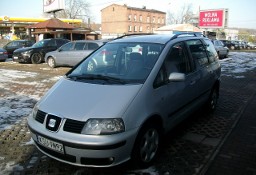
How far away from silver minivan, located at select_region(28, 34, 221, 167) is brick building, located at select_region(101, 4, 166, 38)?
66.0m

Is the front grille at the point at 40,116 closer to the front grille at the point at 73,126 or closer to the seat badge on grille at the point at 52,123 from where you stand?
the seat badge on grille at the point at 52,123

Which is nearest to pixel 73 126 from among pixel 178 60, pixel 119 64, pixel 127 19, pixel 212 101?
pixel 119 64

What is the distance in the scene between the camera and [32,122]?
138 inches

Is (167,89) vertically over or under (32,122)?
over

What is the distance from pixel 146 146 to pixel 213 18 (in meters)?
44.0

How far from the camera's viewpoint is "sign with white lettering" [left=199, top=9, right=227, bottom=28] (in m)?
42.3

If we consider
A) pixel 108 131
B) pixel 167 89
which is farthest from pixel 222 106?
pixel 108 131

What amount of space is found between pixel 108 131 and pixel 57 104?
2.64ft

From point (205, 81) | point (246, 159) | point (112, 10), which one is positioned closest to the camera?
point (246, 159)

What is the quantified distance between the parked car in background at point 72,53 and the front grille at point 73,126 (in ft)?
36.5

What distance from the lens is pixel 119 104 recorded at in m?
3.17

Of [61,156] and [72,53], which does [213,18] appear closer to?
[72,53]

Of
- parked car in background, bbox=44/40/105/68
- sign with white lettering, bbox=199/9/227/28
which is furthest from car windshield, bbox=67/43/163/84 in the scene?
sign with white lettering, bbox=199/9/227/28

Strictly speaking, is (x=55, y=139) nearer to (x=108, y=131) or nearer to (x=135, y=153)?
(x=108, y=131)
